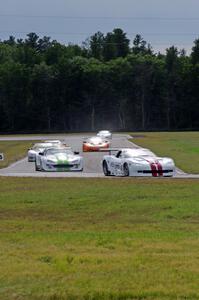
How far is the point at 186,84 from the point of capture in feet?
472

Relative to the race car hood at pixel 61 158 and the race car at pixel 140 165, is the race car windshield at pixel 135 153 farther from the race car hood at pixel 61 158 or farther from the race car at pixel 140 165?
the race car hood at pixel 61 158

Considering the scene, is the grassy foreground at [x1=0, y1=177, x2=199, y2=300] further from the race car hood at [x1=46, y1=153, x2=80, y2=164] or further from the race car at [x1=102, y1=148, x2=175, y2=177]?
the race car hood at [x1=46, y1=153, x2=80, y2=164]

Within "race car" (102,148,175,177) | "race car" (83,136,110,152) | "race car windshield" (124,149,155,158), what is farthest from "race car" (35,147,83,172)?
"race car" (83,136,110,152)

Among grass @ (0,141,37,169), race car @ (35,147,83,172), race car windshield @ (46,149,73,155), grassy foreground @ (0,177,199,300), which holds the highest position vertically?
grassy foreground @ (0,177,199,300)

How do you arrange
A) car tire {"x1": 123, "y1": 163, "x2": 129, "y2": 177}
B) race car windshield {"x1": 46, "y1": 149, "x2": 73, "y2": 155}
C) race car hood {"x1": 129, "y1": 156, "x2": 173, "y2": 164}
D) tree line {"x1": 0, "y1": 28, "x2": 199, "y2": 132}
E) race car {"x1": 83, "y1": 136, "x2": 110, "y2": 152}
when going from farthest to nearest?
tree line {"x1": 0, "y1": 28, "x2": 199, "y2": 132}
race car {"x1": 83, "y1": 136, "x2": 110, "y2": 152}
race car windshield {"x1": 46, "y1": 149, "x2": 73, "y2": 155}
car tire {"x1": 123, "y1": 163, "x2": 129, "y2": 177}
race car hood {"x1": 129, "y1": 156, "x2": 173, "y2": 164}

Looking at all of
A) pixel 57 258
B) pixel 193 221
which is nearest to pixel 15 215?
pixel 193 221

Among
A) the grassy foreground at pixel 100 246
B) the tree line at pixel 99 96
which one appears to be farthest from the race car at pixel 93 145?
the tree line at pixel 99 96

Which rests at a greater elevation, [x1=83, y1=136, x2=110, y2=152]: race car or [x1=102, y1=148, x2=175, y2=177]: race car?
[x1=102, y1=148, x2=175, y2=177]: race car

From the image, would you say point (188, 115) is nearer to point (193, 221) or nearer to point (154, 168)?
point (154, 168)

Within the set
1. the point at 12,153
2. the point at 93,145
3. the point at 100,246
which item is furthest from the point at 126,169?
the point at 12,153

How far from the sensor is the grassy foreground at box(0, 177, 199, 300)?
6.79 meters

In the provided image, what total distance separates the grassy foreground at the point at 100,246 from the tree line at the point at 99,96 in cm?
12237

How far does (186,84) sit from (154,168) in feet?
385

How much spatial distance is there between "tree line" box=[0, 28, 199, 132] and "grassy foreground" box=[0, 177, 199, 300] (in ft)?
401
